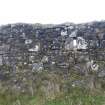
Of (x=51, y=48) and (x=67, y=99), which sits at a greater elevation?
(x=51, y=48)

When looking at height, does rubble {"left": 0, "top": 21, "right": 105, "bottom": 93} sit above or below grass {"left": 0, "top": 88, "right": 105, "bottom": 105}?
above

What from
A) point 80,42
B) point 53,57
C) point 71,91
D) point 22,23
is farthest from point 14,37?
point 71,91

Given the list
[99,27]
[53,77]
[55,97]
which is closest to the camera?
[55,97]

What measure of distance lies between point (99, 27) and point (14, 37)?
12.3ft

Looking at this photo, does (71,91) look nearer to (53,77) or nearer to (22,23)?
(53,77)

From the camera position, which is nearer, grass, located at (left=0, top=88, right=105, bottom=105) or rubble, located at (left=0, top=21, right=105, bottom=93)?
grass, located at (left=0, top=88, right=105, bottom=105)

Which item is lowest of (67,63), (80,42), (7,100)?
(7,100)

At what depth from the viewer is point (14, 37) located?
14273 millimetres

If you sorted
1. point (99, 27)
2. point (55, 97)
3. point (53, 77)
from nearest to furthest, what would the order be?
point (55, 97), point (53, 77), point (99, 27)

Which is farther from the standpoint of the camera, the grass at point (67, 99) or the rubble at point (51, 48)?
the rubble at point (51, 48)

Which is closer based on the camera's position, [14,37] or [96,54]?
[96,54]

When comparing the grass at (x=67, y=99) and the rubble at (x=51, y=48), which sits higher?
the rubble at (x=51, y=48)

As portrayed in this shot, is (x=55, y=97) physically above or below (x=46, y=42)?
below

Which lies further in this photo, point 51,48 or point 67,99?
point 51,48
